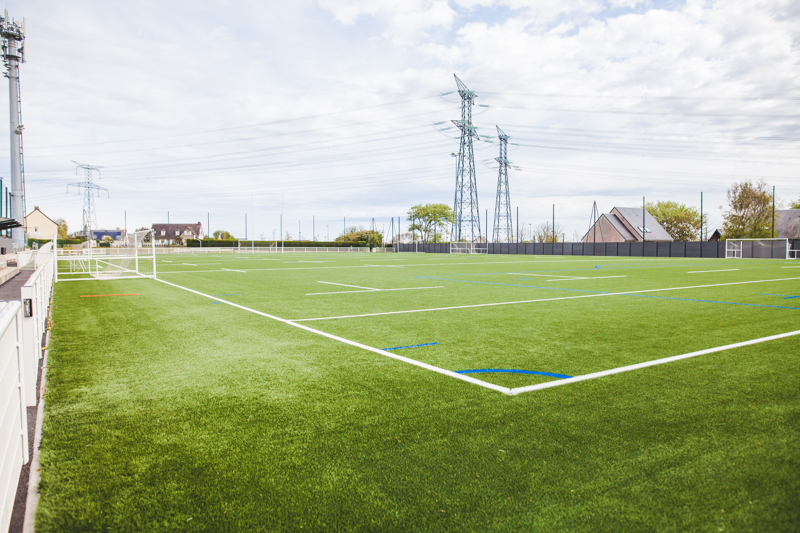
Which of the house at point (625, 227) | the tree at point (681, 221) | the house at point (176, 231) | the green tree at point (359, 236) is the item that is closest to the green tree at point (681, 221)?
the tree at point (681, 221)

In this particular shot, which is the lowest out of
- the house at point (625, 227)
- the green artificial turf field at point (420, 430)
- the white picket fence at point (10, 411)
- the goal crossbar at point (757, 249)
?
the green artificial turf field at point (420, 430)

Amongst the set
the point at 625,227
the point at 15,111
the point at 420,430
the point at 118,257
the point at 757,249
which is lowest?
the point at 420,430

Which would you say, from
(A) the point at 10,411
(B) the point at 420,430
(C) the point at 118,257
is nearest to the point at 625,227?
(C) the point at 118,257

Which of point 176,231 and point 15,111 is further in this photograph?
point 176,231

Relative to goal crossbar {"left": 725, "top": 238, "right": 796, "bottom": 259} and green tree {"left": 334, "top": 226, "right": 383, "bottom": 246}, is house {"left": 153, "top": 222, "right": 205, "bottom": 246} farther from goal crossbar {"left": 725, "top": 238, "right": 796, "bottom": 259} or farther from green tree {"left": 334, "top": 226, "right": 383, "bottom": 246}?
goal crossbar {"left": 725, "top": 238, "right": 796, "bottom": 259}

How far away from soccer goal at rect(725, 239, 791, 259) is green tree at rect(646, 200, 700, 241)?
118 ft

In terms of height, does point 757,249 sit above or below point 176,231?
below

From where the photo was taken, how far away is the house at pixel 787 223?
56219mm

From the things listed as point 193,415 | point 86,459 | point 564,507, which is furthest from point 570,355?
point 86,459

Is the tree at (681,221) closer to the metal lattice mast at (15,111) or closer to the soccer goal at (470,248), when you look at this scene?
the soccer goal at (470,248)

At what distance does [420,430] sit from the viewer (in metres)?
3.06

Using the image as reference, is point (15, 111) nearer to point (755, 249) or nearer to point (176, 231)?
point (755, 249)

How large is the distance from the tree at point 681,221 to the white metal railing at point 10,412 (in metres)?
81.4

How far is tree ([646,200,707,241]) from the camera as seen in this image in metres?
72.5
